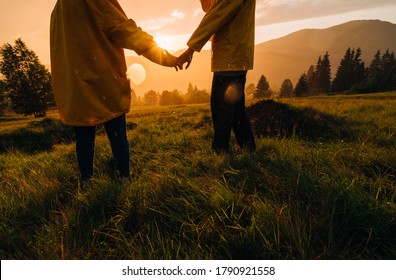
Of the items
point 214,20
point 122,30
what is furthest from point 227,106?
point 122,30

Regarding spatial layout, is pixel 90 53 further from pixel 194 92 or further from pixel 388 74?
pixel 194 92

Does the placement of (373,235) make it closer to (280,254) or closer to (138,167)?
(280,254)

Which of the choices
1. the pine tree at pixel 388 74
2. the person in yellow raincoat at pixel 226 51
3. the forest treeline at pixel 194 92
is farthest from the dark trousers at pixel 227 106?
the pine tree at pixel 388 74

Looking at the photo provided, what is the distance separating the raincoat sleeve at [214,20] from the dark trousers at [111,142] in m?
1.19

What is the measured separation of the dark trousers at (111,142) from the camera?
2.21 m

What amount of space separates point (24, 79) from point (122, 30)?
42.7 m

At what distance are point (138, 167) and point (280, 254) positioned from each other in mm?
2062

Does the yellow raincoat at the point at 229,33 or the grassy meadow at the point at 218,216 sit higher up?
the yellow raincoat at the point at 229,33

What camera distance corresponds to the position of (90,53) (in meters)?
1.93

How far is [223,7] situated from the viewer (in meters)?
2.31

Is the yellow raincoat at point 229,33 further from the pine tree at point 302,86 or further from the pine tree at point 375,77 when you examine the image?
the pine tree at point 302,86

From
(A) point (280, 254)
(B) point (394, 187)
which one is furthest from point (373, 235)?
(B) point (394, 187)

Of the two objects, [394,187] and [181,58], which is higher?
[181,58]

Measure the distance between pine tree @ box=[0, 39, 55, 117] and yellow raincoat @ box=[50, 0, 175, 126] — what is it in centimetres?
4161
